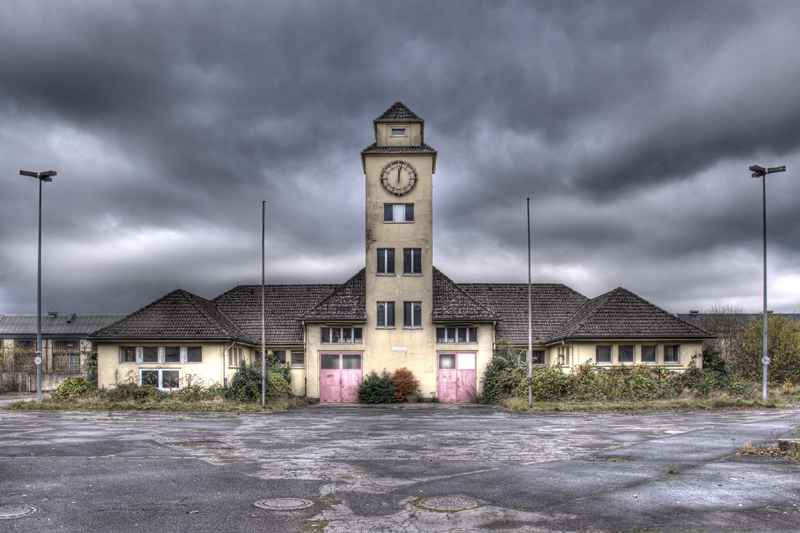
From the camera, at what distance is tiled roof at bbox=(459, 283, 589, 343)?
36375mm

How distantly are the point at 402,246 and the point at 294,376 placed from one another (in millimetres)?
9787

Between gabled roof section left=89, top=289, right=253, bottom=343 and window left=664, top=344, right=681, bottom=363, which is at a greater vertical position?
gabled roof section left=89, top=289, right=253, bottom=343

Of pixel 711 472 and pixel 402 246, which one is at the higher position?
pixel 402 246

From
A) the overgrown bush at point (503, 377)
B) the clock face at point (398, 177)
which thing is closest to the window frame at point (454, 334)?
the overgrown bush at point (503, 377)

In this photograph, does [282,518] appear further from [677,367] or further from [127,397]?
[677,367]

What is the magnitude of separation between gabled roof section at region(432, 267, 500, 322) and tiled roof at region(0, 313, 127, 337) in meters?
50.7

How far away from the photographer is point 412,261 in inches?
1353

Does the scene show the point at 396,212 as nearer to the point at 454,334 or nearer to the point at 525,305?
the point at 454,334

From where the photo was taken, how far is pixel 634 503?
8234 mm

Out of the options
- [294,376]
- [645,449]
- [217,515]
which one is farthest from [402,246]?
[217,515]

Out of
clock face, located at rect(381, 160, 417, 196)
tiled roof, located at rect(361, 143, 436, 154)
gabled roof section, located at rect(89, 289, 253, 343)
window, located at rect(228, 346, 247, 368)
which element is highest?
tiled roof, located at rect(361, 143, 436, 154)

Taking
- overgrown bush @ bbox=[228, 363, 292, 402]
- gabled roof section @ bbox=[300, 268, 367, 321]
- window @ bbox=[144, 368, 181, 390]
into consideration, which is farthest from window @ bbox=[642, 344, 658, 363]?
window @ bbox=[144, 368, 181, 390]

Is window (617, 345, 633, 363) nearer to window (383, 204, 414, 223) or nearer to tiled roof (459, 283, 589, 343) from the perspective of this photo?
tiled roof (459, 283, 589, 343)

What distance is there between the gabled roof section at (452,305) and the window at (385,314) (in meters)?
2.42
